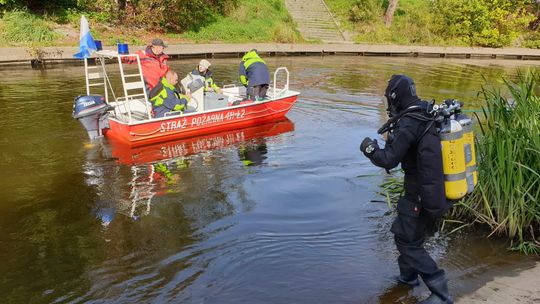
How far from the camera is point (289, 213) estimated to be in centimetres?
683

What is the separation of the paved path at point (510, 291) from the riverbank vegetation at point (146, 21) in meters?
21.9

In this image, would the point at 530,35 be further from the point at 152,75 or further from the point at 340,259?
the point at 340,259

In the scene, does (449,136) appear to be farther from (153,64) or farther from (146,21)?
(146,21)

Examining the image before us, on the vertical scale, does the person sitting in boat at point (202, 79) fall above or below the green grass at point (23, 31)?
below

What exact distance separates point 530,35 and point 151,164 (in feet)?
105

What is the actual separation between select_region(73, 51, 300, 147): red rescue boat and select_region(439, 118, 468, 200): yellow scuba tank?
22.2 ft

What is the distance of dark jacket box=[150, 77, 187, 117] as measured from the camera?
974cm

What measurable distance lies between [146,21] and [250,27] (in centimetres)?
634

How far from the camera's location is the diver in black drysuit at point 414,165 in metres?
3.88

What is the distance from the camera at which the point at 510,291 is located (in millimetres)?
4488

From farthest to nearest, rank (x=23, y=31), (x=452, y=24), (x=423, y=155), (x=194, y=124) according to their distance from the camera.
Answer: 1. (x=452, y=24)
2. (x=23, y=31)
3. (x=194, y=124)
4. (x=423, y=155)

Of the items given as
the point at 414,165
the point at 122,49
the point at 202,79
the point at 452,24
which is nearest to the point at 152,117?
the point at 202,79

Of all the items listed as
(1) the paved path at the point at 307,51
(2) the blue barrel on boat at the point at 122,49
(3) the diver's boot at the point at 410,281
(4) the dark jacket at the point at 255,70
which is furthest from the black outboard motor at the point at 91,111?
(1) the paved path at the point at 307,51

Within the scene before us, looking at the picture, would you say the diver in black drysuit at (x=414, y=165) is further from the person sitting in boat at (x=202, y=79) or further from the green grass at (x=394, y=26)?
the green grass at (x=394, y=26)
